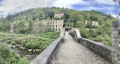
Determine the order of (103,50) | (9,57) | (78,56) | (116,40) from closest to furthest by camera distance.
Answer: (116,40) → (103,50) → (78,56) → (9,57)

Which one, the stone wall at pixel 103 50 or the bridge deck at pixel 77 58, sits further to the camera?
the bridge deck at pixel 77 58

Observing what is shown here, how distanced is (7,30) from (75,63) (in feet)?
358

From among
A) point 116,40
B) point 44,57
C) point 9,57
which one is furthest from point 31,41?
point 116,40

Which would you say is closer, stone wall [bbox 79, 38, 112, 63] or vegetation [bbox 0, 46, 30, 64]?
stone wall [bbox 79, 38, 112, 63]

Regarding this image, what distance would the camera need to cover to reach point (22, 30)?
307 feet

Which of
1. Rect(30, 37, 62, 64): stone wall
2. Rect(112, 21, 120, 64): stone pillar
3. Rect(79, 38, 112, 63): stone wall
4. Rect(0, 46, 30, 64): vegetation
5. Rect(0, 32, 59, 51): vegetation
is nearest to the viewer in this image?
Rect(30, 37, 62, 64): stone wall

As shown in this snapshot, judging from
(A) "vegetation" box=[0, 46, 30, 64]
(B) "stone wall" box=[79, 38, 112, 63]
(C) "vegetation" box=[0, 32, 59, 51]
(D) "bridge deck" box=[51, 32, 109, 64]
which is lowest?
(C) "vegetation" box=[0, 32, 59, 51]

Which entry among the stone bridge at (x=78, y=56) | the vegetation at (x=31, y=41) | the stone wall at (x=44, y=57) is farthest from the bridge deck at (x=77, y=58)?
the vegetation at (x=31, y=41)

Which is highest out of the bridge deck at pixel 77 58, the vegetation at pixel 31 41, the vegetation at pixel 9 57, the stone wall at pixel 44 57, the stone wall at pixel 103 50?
the stone wall at pixel 44 57

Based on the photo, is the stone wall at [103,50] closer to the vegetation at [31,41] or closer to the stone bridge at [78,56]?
the stone bridge at [78,56]

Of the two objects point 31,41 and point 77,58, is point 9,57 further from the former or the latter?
point 31,41

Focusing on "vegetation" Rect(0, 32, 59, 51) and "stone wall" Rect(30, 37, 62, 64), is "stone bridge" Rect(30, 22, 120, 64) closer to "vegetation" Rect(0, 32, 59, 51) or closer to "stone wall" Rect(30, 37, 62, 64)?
"stone wall" Rect(30, 37, 62, 64)

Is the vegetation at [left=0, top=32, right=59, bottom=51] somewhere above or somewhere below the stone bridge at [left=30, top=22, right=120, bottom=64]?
below

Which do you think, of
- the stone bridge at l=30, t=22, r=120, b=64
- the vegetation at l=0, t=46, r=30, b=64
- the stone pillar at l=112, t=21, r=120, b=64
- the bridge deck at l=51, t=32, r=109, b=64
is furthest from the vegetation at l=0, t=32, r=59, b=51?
the stone pillar at l=112, t=21, r=120, b=64
